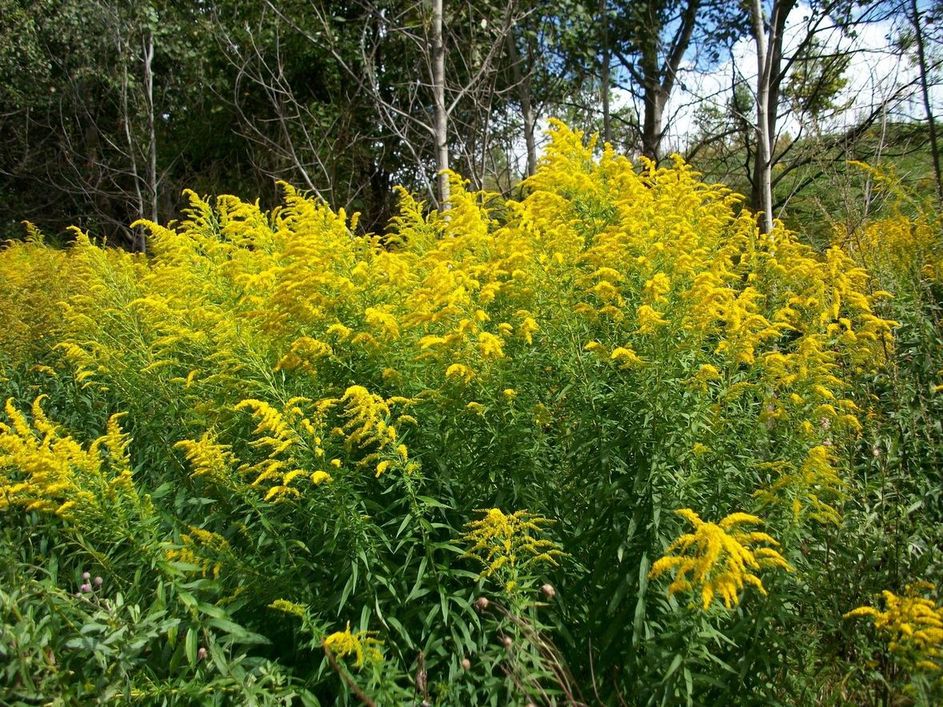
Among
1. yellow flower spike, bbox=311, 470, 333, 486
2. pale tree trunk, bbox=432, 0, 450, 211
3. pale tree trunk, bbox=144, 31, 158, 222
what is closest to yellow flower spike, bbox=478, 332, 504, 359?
yellow flower spike, bbox=311, 470, 333, 486

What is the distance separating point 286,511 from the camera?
8.91ft

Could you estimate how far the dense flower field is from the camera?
2.13 m

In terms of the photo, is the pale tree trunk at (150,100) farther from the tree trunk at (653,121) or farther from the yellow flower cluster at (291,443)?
the yellow flower cluster at (291,443)

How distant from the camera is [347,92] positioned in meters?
11.0

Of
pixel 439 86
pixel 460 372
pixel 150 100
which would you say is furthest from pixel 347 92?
pixel 460 372

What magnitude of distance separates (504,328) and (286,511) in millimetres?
1076

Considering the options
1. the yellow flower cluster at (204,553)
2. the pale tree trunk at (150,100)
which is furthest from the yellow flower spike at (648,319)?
the pale tree trunk at (150,100)

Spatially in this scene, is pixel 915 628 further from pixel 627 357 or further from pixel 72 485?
pixel 72 485

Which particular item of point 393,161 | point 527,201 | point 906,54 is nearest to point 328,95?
point 393,161

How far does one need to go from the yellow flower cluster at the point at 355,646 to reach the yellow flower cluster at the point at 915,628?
130cm

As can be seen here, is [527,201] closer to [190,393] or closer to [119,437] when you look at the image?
[190,393]

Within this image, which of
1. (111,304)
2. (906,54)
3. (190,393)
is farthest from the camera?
(906,54)

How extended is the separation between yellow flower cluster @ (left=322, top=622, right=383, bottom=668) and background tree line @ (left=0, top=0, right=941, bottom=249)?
6.28 m

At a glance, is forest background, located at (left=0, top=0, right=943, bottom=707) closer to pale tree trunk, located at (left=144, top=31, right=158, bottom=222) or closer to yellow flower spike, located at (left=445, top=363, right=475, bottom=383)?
yellow flower spike, located at (left=445, top=363, right=475, bottom=383)
